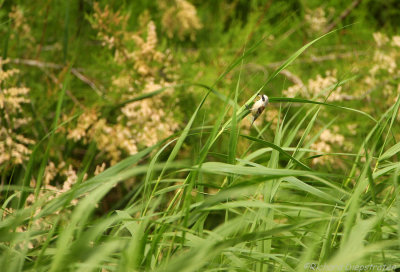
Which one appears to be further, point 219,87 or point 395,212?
point 219,87

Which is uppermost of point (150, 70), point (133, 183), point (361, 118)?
point (150, 70)

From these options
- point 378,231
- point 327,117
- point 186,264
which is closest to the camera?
point 186,264

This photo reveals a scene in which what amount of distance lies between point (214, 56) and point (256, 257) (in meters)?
1.48

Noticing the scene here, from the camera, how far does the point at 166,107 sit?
1.97 meters

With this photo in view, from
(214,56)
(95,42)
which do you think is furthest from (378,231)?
(95,42)

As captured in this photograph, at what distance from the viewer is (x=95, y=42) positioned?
243 cm

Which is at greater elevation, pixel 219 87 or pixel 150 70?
pixel 150 70

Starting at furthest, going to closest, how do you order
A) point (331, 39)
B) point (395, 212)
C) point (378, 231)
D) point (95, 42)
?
point (331, 39) < point (95, 42) < point (395, 212) < point (378, 231)

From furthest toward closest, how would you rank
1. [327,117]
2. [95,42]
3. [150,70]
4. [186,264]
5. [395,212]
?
[95,42] → [327,117] → [150,70] → [395,212] → [186,264]

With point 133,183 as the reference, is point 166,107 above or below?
above

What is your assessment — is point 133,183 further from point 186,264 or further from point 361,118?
point 186,264

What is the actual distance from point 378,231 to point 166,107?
1248mm

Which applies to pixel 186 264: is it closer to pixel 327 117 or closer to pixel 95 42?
pixel 327 117

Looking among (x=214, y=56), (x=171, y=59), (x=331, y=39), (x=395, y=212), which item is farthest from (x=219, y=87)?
(x=395, y=212)
